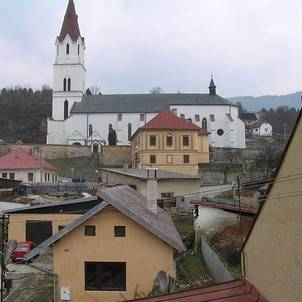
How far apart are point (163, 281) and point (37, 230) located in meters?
13.7

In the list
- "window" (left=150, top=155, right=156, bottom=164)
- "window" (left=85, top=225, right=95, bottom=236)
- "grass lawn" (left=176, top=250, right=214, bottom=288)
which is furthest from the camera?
"window" (left=150, top=155, right=156, bottom=164)

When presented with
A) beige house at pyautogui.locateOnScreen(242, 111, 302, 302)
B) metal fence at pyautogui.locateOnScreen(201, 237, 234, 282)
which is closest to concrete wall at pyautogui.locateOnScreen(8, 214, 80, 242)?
metal fence at pyautogui.locateOnScreen(201, 237, 234, 282)

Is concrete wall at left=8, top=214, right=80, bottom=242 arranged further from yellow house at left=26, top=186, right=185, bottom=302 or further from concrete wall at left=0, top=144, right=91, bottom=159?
concrete wall at left=0, top=144, right=91, bottom=159

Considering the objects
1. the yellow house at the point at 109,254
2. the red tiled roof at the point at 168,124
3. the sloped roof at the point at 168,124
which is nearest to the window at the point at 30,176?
the sloped roof at the point at 168,124

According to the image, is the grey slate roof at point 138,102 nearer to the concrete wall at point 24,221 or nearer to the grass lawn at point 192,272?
the concrete wall at point 24,221

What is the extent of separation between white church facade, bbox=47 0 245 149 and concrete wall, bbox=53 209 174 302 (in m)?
69.8

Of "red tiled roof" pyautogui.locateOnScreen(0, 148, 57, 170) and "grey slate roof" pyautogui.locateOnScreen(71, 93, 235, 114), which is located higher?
"grey slate roof" pyautogui.locateOnScreen(71, 93, 235, 114)

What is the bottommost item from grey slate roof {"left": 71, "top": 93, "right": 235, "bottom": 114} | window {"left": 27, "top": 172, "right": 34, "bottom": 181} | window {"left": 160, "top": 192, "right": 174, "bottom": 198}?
window {"left": 160, "top": 192, "right": 174, "bottom": 198}

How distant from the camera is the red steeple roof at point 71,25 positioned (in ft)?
306

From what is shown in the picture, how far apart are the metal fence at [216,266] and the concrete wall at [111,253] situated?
1.66m

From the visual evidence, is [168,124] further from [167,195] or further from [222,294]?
[222,294]

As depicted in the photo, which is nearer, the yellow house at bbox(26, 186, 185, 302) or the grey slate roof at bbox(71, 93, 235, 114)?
the yellow house at bbox(26, 186, 185, 302)

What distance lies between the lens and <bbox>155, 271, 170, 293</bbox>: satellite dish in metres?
14.4

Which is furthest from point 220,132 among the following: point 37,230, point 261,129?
point 37,230
